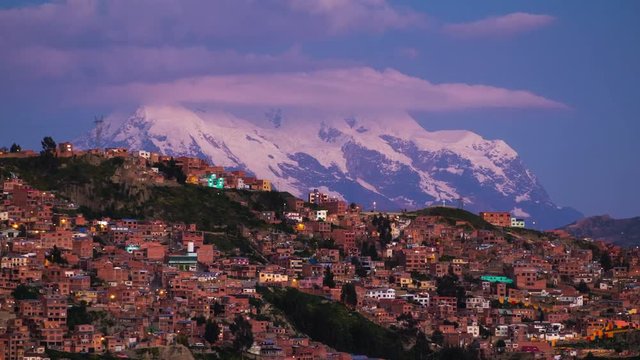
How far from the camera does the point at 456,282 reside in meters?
112

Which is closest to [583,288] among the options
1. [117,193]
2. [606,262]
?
[606,262]

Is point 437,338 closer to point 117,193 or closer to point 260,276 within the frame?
point 260,276

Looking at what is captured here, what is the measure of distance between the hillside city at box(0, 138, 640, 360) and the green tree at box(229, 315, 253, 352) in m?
0.11

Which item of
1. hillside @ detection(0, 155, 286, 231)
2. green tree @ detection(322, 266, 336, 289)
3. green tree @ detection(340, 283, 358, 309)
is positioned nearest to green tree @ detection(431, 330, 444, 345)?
green tree @ detection(340, 283, 358, 309)

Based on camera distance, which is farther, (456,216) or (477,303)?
(456,216)

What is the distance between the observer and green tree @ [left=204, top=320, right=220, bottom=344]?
8809cm

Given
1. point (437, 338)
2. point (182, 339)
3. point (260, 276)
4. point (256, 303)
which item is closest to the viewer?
point (182, 339)

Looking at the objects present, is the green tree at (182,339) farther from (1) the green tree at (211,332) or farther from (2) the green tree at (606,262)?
(2) the green tree at (606,262)

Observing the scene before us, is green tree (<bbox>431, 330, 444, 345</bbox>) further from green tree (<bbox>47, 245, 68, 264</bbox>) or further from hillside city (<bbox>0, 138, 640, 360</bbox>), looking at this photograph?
green tree (<bbox>47, 245, 68, 264</bbox>)

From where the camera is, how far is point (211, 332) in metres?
88.3

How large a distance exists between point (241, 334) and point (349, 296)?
14.4 m

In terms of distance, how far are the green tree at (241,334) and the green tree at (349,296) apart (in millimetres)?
11518

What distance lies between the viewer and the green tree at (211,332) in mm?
88094

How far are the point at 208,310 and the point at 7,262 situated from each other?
11.0 m
